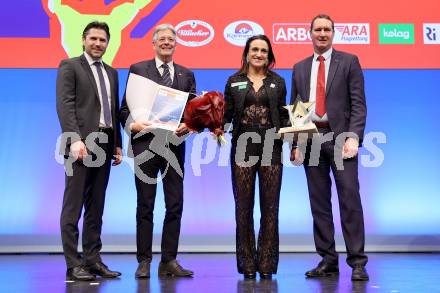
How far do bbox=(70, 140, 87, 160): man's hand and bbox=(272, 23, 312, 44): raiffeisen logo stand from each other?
7.13 ft

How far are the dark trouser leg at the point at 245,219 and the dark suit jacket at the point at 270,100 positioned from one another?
24cm

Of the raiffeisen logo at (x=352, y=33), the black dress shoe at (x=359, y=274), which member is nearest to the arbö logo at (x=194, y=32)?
the raiffeisen logo at (x=352, y=33)

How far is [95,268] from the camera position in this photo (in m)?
3.56

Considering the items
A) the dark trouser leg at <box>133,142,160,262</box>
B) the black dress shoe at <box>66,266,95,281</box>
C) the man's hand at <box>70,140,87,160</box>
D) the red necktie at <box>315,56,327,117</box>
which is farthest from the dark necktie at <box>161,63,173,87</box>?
the black dress shoe at <box>66,266,95,281</box>

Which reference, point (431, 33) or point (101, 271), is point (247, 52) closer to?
point (101, 271)

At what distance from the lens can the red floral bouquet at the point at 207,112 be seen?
3.35 metres

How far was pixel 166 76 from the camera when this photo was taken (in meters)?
3.62

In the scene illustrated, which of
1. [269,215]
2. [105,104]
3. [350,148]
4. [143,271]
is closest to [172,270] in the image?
[143,271]

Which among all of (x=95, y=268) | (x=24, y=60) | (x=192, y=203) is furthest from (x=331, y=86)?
(x=24, y=60)

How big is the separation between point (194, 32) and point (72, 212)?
82.5 inches

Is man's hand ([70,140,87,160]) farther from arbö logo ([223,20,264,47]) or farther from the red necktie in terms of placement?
arbö logo ([223,20,264,47])

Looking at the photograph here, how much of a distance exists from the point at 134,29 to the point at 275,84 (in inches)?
71.9

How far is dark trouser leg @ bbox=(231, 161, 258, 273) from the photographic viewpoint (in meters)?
3.47

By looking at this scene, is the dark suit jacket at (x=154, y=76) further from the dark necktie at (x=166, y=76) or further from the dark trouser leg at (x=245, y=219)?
the dark trouser leg at (x=245, y=219)
